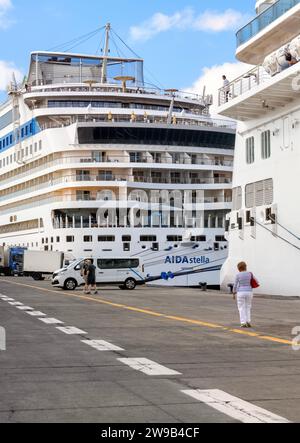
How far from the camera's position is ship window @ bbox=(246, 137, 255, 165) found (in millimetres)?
31734

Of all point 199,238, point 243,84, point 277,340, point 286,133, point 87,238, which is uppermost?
point 243,84

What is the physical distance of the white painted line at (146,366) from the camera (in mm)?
9141

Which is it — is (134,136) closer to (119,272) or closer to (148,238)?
(148,238)

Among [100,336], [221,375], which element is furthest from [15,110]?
[221,375]

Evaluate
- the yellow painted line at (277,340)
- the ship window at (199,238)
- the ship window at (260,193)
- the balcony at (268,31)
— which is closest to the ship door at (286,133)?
the ship window at (260,193)

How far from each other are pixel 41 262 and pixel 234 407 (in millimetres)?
47528

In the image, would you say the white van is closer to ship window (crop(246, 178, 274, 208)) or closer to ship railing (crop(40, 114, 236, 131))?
ship window (crop(246, 178, 274, 208))

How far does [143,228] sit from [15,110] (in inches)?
1063

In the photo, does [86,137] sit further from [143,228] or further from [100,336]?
[100,336]

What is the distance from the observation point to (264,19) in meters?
29.9

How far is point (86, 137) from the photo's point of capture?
180ft

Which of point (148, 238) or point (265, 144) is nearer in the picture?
point (265, 144)

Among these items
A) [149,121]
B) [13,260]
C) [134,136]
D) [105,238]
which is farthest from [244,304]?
[13,260]

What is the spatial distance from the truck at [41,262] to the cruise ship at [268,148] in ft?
67.8
